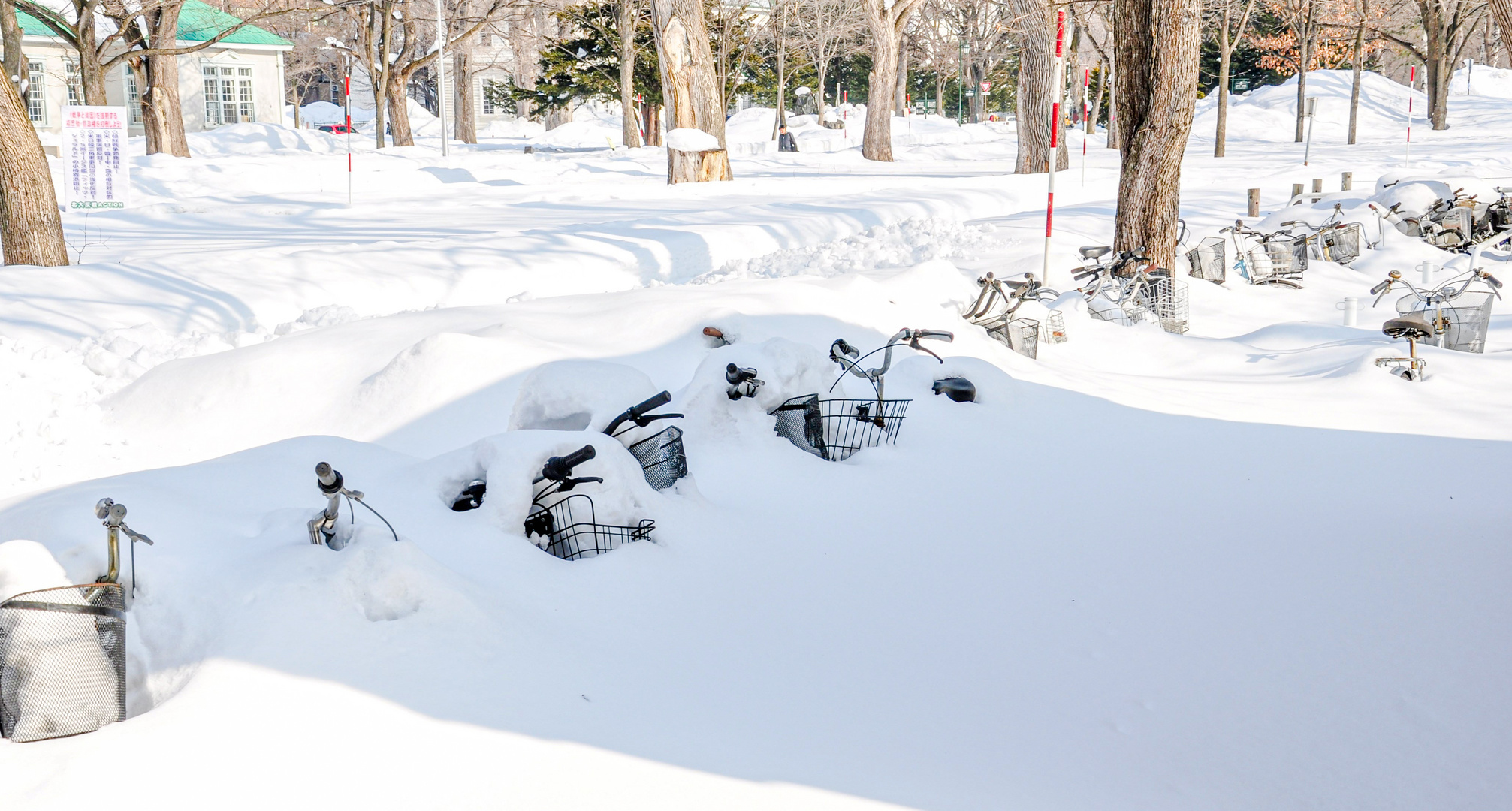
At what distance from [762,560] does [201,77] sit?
135ft

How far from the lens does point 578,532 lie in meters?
3.96

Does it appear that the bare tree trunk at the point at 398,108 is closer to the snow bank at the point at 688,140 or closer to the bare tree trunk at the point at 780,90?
the snow bank at the point at 688,140

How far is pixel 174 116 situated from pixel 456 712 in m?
25.5

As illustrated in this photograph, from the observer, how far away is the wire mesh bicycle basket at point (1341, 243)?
13797 mm

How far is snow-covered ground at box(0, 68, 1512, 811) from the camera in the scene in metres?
2.75

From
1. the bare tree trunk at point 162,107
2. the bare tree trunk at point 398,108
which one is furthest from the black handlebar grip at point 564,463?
the bare tree trunk at point 398,108

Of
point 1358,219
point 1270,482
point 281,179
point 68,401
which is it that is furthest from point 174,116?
point 1270,482

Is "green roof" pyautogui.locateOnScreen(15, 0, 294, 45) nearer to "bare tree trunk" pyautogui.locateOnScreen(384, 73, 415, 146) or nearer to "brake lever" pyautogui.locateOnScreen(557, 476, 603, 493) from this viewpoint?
"bare tree trunk" pyautogui.locateOnScreen(384, 73, 415, 146)

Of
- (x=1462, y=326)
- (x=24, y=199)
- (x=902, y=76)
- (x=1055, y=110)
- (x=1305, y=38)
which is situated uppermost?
(x=902, y=76)

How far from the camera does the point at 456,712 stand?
9.05 feet

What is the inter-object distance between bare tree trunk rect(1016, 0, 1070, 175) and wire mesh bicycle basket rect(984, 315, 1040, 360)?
1463cm

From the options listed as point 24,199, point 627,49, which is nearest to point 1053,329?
point 24,199

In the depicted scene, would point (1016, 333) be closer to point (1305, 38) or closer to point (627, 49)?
point (627, 49)

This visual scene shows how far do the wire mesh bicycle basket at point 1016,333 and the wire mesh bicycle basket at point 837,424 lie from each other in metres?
2.37
